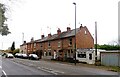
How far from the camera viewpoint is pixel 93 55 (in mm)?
59188

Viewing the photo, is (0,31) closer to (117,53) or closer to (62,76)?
(62,76)

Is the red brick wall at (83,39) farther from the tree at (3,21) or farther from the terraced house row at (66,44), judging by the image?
the tree at (3,21)

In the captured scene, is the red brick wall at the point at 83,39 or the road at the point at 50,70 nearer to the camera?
the road at the point at 50,70

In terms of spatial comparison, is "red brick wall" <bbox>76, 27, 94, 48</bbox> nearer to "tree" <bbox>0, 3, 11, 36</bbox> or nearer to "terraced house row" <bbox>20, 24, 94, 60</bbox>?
"terraced house row" <bbox>20, 24, 94, 60</bbox>

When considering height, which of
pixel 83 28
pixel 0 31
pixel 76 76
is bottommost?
pixel 76 76

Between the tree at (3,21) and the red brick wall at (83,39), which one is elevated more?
the red brick wall at (83,39)

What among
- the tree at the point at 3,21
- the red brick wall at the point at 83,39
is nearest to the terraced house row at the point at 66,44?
the red brick wall at the point at 83,39

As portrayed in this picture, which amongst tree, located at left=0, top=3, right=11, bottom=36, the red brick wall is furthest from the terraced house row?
tree, located at left=0, top=3, right=11, bottom=36

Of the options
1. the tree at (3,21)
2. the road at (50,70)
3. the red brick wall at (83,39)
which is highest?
the red brick wall at (83,39)

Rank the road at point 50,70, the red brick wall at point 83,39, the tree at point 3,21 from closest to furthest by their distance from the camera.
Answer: the tree at point 3,21 → the road at point 50,70 → the red brick wall at point 83,39

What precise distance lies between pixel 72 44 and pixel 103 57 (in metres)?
18.9

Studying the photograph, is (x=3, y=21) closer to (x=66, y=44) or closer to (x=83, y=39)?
(x=83, y=39)

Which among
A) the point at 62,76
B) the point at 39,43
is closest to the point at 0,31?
the point at 62,76

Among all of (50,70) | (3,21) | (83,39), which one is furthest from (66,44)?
(3,21)
